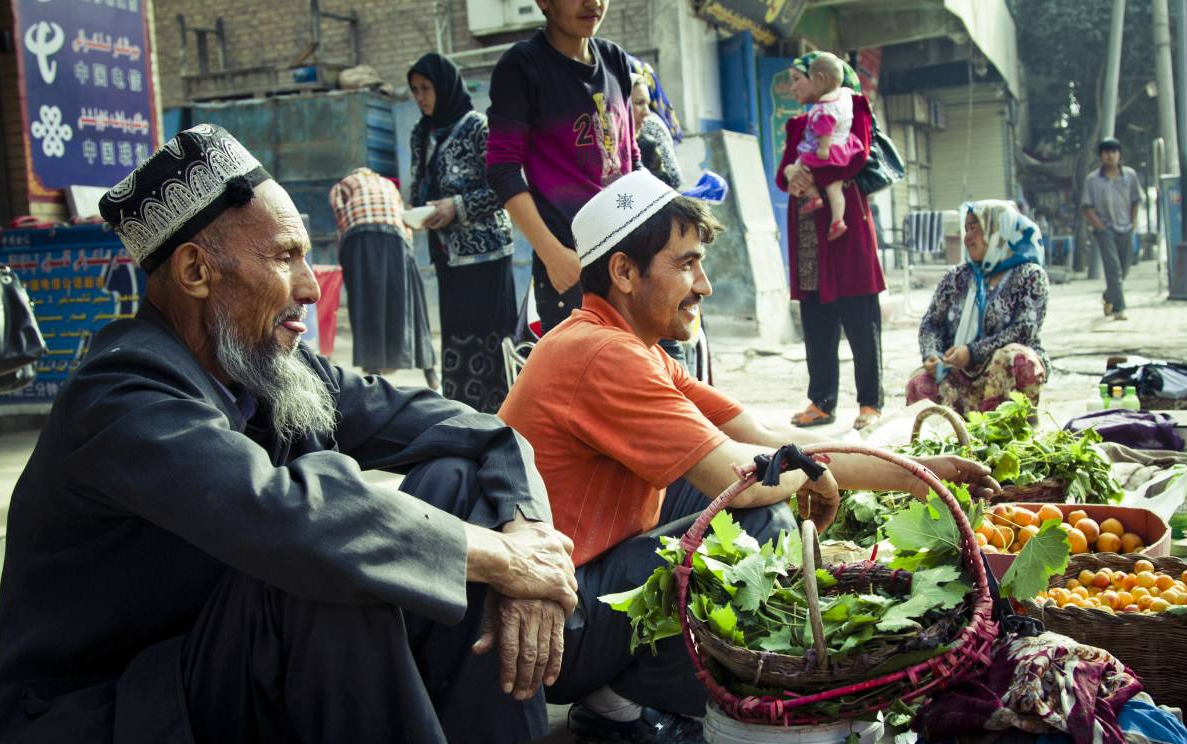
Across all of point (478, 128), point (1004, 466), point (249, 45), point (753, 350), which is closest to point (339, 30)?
point (249, 45)

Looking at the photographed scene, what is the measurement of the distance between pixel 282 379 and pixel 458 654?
0.59 metres

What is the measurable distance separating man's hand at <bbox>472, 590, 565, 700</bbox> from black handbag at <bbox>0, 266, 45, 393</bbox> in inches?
168

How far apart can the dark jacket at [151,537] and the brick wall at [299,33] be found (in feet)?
42.8

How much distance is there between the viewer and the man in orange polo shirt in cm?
244

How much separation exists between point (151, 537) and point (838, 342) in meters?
5.48

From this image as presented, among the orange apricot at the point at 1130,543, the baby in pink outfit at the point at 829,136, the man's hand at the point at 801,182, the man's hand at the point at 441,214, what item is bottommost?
the orange apricot at the point at 1130,543

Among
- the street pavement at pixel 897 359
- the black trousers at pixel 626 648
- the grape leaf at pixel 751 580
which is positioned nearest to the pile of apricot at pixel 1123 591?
the black trousers at pixel 626 648

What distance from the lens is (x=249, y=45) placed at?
17.4 metres

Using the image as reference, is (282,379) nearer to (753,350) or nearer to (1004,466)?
(1004,466)

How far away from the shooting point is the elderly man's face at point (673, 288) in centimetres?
277

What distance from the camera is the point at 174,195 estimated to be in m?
1.99

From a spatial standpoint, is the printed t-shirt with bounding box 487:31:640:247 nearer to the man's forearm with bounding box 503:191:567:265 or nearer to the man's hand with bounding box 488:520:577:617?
the man's forearm with bounding box 503:191:567:265

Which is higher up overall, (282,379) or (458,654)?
(282,379)

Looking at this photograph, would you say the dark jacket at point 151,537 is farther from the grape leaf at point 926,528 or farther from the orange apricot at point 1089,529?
the orange apricot at point 1089,529
